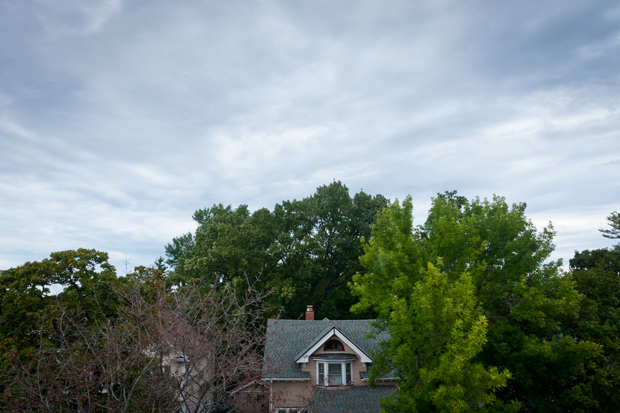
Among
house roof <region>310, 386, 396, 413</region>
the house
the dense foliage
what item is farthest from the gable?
the dense foliage

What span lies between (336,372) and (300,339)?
11.2 ft

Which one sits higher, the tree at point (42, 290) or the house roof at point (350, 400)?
the tree at point (42, 290)

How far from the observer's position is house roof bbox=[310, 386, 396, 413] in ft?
60.8

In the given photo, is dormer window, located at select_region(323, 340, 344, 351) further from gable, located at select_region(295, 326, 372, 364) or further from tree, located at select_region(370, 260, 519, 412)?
tree, located at select_region(370, 260, 519, 412)

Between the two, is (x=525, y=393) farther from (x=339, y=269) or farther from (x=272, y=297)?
(x=339, y=269)

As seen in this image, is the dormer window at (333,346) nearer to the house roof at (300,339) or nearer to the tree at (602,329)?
the house roof at (300,339)

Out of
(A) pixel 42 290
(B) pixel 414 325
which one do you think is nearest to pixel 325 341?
(B) pixel 414 325

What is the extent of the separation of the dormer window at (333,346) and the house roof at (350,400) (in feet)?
6.79

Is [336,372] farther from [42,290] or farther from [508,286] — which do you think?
[42,290]

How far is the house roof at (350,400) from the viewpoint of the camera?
60.8 ft

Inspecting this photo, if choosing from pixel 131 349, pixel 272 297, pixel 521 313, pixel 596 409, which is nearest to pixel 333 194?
pixel 272 297

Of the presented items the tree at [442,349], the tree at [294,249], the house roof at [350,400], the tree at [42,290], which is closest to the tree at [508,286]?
the tree at [442,349]

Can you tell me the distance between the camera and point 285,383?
20531 millimetres

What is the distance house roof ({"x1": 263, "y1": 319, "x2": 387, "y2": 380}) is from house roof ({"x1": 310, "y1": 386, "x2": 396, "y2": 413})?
154 cm
